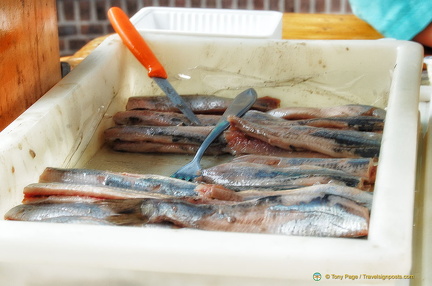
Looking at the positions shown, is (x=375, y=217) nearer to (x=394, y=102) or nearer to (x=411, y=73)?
(x=394, y=102)

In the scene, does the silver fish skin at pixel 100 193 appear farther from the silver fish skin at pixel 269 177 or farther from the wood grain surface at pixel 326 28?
the wood grain surface at pixel 326 28

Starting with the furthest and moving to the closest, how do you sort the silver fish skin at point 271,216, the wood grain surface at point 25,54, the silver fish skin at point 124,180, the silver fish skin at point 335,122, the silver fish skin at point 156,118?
the silver fish skin at point 156,118 < the silver fish skin at point 335,122 < the wood grain surface at point 25,54 < the silver fish skin at point 124,180 < the silver fish skin at point 271,216

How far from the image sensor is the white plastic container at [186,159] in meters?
0.89

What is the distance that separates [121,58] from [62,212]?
0.88m

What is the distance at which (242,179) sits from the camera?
4.50 ft

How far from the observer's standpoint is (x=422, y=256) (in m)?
1.23

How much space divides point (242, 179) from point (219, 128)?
0.32 m

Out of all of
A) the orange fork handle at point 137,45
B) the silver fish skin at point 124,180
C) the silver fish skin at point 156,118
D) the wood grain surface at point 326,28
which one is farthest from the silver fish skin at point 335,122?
the wood grain surface at point 326,28

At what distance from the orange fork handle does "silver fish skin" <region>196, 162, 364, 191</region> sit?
1.89ft

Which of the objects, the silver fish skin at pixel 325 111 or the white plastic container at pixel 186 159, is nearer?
the white plastic container at pixel 186 159

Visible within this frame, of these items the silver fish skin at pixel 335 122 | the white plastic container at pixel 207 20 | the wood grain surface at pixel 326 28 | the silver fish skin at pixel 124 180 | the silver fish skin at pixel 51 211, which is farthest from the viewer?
the wood grain surface at pixel 326 28

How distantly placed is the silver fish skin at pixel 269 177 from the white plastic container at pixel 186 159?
0.42 ft

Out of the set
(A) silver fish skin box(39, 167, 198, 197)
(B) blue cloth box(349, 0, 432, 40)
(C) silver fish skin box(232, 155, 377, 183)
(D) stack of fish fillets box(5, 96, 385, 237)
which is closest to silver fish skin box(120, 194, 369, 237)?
(D) stack of fish fillets box(5, 96, 385, 237)

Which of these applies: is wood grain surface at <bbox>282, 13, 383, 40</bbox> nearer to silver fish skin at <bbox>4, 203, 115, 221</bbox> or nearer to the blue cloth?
the blue cloth
